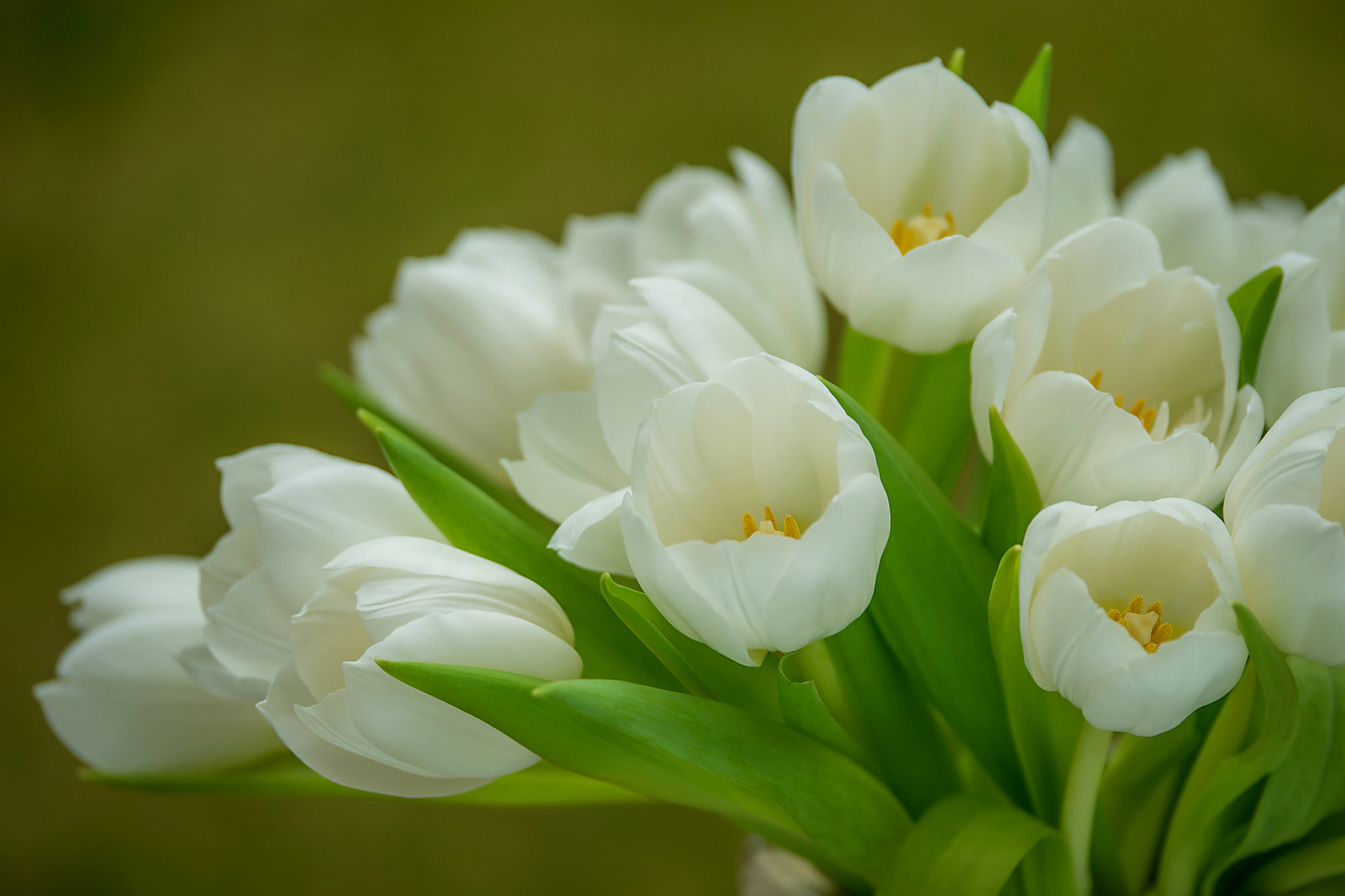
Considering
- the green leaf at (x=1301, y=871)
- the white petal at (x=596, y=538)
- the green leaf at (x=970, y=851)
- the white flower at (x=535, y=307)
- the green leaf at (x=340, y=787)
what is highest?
the white flower at (x=535, y=307)

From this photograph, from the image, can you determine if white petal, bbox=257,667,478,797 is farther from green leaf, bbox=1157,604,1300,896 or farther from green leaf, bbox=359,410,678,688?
green leaf, bbox=1157,604,1300,896

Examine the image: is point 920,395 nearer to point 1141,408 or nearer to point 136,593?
point 1141,408

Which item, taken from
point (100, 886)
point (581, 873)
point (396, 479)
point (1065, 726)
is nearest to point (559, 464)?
point (396, 479)

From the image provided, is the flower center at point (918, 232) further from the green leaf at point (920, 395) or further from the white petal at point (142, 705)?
the white petal at point (142, 705)

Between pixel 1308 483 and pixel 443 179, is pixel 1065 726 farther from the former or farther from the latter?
pixel 443 179

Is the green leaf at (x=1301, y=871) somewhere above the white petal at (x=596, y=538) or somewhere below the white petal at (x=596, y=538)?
below

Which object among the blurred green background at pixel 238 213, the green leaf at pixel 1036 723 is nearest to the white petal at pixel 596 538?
the green leaf at pixel 1036 723
